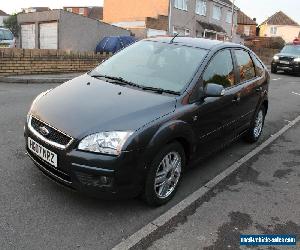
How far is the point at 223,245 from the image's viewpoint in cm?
355

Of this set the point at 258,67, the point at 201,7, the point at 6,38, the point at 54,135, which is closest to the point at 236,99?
the point at 258,67

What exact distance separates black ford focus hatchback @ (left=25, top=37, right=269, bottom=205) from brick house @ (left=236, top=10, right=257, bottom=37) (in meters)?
66.9

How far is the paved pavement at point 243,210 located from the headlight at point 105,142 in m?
0.91

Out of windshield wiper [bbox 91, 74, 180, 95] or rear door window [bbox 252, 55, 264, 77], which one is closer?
windshield wiper [bbox 91, 74, 180, 95]

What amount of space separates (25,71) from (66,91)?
31.3 feet

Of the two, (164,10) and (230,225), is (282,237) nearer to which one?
(230,225)

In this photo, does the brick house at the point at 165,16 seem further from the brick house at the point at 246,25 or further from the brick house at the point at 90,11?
the brick house at the point at 90,11

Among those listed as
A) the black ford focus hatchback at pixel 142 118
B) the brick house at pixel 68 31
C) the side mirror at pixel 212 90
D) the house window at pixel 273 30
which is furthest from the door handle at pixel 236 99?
the house window at pixel 273 30

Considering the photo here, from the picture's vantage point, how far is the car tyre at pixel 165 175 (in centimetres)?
388

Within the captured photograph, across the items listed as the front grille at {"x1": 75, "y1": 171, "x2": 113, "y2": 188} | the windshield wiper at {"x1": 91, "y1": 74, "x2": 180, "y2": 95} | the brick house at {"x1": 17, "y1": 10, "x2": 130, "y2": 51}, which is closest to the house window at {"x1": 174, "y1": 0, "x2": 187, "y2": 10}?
the brick house at {"x1": 17, "y1": 10, "x2": 130, "y2": 51}

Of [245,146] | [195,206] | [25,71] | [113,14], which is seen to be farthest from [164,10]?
[195,206]

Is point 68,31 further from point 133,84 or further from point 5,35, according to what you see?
point 133,84

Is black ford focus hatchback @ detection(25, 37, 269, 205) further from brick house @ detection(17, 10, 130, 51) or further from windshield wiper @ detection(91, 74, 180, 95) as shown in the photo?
brick house @ detection(17, 10, 130, 51)

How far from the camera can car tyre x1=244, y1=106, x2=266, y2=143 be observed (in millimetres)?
6578
